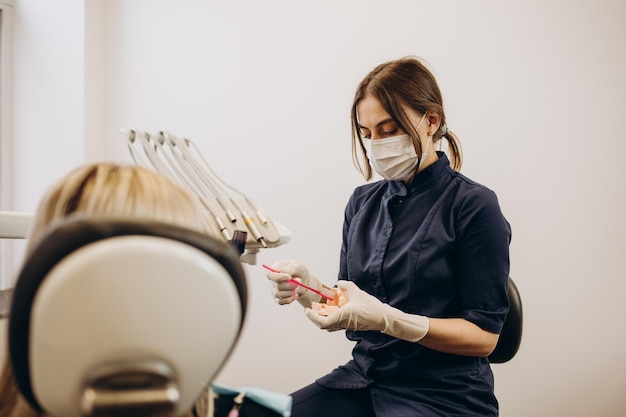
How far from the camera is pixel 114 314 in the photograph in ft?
1.25

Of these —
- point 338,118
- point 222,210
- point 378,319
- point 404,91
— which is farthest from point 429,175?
point 338,118

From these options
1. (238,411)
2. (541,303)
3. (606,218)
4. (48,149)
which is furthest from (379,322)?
(48,149)

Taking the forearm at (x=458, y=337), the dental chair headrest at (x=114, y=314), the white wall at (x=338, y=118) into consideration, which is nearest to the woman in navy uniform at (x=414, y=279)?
the forearm at (x=458, y=337)

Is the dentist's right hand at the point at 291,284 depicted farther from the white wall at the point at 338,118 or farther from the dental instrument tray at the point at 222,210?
the white wall at the point at 338,118

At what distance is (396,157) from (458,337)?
0.44 meters

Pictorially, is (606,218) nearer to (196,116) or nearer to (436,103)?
(436,103)

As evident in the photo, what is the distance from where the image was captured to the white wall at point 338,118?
5.42ft

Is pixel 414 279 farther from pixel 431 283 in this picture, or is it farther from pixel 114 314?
pixel 114 314

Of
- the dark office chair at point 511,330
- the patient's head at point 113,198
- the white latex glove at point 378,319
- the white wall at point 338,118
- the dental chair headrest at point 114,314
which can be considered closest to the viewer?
the dental chair headrest at point 114,314

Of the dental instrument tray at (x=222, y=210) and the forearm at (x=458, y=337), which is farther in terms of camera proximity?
the dental instrument tray at (x=222, y=210)

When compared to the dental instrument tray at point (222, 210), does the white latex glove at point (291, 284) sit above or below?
below

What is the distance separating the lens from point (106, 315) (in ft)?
1.25

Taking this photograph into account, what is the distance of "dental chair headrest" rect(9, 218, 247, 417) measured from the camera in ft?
1.22

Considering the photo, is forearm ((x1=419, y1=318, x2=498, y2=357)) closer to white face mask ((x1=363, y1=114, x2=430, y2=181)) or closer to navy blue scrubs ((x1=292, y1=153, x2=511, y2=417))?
navy blue scrubs ((x1=292, y1=153, x2=511, y2=417))
